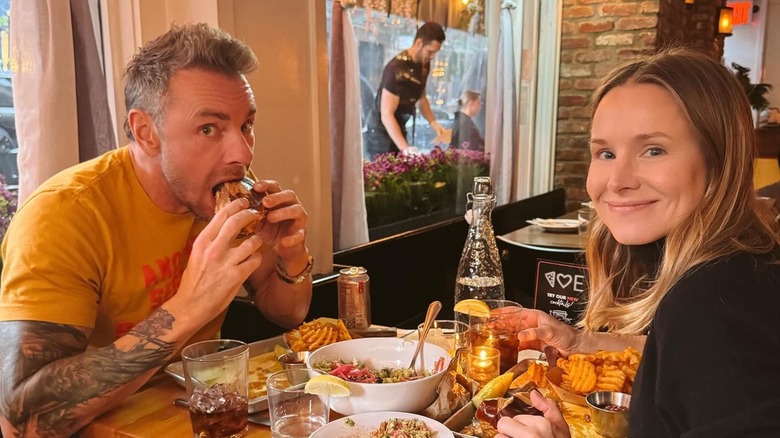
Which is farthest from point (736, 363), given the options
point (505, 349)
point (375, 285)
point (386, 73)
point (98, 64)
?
point (386, 73)

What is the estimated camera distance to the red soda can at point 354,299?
168 centimetres

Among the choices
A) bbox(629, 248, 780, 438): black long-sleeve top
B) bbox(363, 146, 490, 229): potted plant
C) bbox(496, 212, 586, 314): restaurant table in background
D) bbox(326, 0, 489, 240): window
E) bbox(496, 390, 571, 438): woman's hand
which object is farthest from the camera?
bbox(363, 146, 490, 229): potted plant

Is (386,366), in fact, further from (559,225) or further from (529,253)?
(559,225)

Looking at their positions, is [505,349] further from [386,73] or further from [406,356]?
[386,73]

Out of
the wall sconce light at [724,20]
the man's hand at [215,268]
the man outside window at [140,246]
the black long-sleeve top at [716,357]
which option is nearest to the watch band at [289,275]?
the man outside window at [140,246]

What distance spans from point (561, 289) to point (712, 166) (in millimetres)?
1199

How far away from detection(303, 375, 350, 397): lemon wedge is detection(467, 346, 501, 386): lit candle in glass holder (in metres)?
0.38

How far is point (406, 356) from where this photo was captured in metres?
1.39

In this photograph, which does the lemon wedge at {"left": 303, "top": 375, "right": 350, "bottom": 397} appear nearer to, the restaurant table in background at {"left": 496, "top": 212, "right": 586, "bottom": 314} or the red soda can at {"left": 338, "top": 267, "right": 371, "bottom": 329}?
the red soda can at {"left": 338, "top": 267, "right": 371, "bottom": 329}

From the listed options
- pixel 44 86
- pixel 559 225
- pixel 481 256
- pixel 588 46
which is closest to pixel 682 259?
pixel 481 256

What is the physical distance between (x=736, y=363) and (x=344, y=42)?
2.55m

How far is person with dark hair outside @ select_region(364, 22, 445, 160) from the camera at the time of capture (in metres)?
3.53

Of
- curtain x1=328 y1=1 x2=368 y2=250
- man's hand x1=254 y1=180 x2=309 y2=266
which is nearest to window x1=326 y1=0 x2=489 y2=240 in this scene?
curtain x1=328 y1=1 x2=368 y2=250

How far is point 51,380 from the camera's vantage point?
122cm
